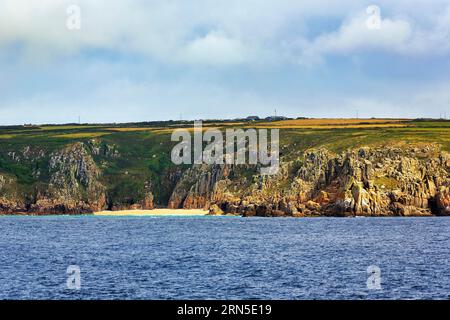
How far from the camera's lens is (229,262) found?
4001 inches

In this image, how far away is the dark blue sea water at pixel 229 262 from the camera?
76.7 m

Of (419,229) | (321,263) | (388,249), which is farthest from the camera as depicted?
(419,229)

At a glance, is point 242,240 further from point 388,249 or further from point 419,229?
point 419,229

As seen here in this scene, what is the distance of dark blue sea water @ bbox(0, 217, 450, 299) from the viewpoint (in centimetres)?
7669

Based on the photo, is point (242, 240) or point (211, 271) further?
point (242, 240)

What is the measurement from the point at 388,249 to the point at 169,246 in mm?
33302
